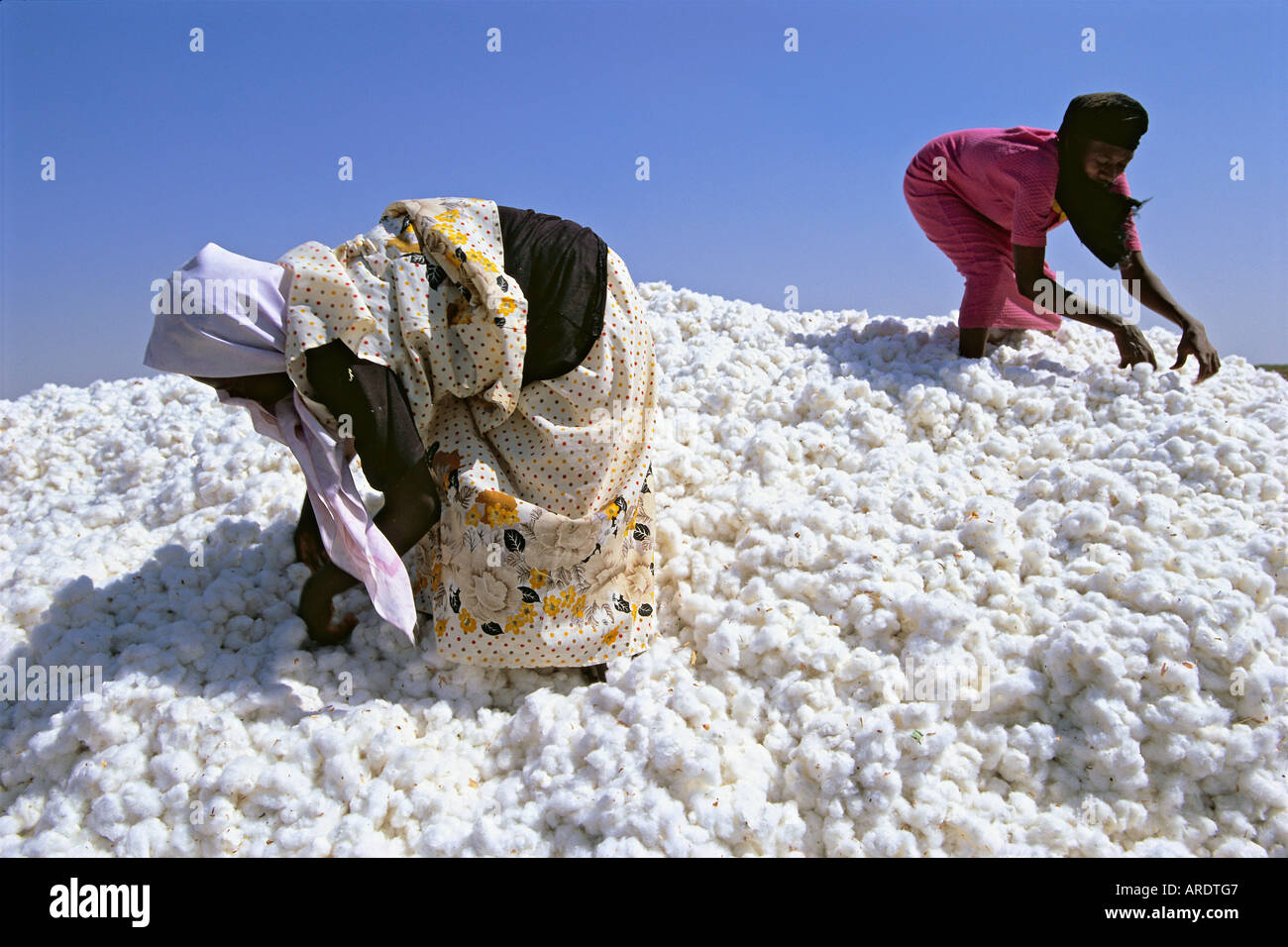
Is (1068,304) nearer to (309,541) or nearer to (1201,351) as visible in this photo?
(1201,351)

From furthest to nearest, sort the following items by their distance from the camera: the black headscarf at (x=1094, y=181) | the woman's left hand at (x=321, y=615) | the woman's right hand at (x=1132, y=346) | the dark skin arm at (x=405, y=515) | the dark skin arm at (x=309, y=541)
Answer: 1. the woman's right hand at (x=1132, y=346)
2. the black headscarf at (x=1094, y=181)
3. the dark skin arm at (x=309, y=541)
4. the woman's left hand at (x=321, y=615)
5. the dark skin arm at (x=405, y=515)

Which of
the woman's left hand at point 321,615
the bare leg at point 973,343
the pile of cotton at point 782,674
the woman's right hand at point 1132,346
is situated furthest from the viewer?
the bare leg at point 973,343

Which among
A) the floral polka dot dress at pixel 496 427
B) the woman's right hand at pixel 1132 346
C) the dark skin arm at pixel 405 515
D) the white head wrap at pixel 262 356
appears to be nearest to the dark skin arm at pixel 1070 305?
the woman's right hand at pixel 1132 346

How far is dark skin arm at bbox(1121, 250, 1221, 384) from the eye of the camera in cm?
289

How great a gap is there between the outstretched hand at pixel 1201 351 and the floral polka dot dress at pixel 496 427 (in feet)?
6.44

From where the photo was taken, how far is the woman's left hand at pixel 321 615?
209 cm

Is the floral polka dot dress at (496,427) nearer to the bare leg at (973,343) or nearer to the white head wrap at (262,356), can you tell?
the white head wrap at (262,356)

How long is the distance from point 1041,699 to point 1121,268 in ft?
6.00

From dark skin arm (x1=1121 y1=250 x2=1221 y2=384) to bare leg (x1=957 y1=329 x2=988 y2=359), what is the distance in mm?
492

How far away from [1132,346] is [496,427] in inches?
87.9

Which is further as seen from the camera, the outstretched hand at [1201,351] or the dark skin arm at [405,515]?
the outstretched hand at [1201,351]

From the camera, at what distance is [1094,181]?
2928 mm

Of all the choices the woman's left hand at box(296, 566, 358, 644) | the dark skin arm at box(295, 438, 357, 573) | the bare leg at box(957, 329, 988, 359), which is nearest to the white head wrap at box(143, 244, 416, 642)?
the woman's left hand at box(296, 566, 358, 644)

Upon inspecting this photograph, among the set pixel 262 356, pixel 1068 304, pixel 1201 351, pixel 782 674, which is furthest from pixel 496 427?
pixel 1201 351
